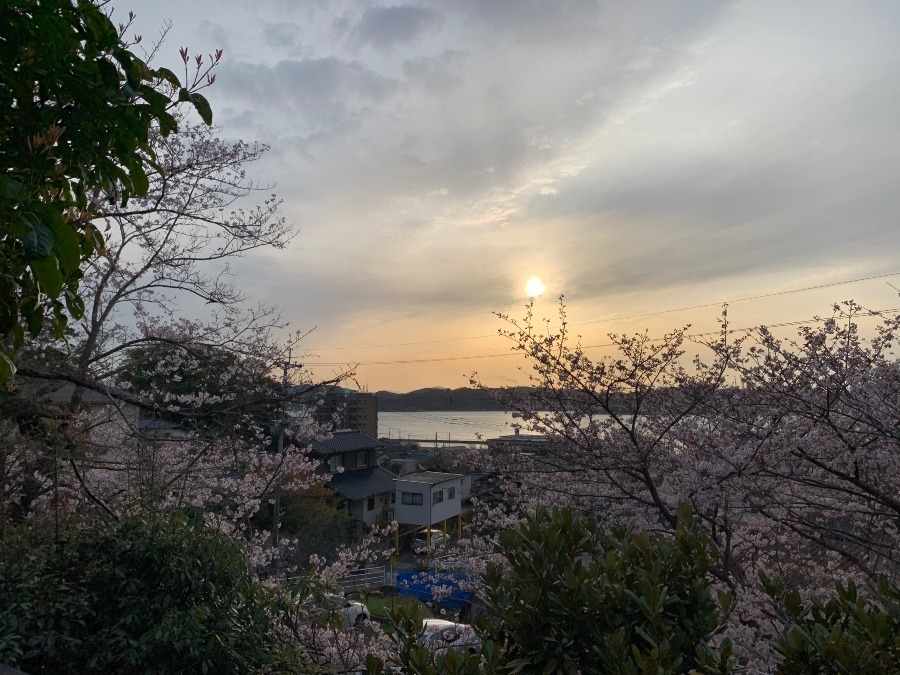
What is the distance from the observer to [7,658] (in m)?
3.36

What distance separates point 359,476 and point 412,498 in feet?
9.52

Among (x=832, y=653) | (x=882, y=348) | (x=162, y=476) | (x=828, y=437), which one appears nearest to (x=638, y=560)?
(x=832, y=653)

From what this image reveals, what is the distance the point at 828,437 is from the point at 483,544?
177 inches

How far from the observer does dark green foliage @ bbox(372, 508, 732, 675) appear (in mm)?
1933

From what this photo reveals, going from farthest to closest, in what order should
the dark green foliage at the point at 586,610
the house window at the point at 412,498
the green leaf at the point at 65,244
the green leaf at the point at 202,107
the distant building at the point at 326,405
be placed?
the house window at the point at 412,498, the distant building at the point at 326,405, the green leaf at the point at 202,107, the dark green foliage at the point at 586,610, the green leaf at the point at 65,244

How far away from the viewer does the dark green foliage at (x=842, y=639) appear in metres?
1.65

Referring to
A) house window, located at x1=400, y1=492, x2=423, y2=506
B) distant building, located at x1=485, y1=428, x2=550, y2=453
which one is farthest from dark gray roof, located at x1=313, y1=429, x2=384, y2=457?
distant building, located at x1=485, y1=428, x2=550, y2=453

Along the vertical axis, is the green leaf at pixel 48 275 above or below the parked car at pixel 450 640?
above

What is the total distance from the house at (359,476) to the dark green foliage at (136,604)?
16.5 m

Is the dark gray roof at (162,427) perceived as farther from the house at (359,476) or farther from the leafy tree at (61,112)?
the house at (359,476)

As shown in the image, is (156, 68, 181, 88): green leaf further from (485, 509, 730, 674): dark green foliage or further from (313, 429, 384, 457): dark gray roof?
(313, 429, 384, 457): dark gray roof

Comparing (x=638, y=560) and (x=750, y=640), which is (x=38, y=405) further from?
(x=750, y=640)

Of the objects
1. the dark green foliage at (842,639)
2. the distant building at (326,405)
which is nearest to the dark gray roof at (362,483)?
the distant building at (326,405)

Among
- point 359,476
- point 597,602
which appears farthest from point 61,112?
point 359,476
